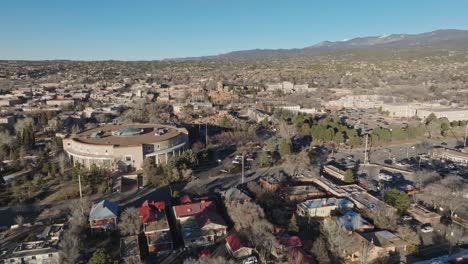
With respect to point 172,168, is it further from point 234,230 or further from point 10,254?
point 10,254

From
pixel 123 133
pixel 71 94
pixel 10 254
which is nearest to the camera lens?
pixel 10 254

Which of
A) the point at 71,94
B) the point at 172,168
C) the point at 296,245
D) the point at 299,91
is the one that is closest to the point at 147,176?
the point at 172,168

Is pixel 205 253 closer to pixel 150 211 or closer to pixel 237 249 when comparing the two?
pixel 237 249

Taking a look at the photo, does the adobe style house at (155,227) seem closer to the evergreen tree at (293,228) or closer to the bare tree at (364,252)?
the evergreen tree at (293,228)

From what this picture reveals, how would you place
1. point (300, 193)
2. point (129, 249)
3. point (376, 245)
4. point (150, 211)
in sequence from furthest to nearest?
point (300, 193), point (150, 211), point (129, 249), point (376, 245)

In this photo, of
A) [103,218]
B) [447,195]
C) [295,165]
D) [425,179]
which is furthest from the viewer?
[295,165]

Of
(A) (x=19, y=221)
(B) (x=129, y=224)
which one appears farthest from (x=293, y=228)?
(A) (x=19, y=221)
